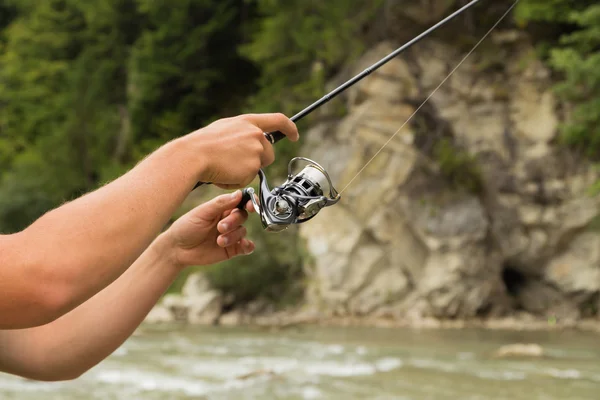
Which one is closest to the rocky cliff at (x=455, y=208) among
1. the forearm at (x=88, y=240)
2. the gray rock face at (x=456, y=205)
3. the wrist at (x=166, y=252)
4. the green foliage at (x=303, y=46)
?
the gray rock face at (x=456, y=205)

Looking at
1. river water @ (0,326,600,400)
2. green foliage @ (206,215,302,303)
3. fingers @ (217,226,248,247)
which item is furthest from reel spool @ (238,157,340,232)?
green foliage @ (206,215,302,303)

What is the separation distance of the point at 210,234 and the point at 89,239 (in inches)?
34.0

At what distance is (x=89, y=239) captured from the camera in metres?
1.09

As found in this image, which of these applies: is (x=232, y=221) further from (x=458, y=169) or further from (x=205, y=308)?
(x=458, y=169)

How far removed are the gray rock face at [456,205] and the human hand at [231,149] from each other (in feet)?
43.1

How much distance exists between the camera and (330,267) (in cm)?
1573

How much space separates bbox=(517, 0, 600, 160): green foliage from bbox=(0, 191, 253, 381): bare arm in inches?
521

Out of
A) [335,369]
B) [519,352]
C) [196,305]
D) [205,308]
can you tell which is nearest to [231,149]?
[335,369]

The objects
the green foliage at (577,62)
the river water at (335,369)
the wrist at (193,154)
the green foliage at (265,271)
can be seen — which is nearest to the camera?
the wrist at (193,154)

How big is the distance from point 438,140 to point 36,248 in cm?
1542

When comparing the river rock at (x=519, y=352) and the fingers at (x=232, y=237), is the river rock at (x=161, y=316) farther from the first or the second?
the fingers at (x=232, y=237)

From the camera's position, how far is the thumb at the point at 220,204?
6.07 ft

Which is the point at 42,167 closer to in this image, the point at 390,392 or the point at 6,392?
the point at 6,392

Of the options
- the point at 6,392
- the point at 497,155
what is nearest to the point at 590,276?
the point at 497,155
